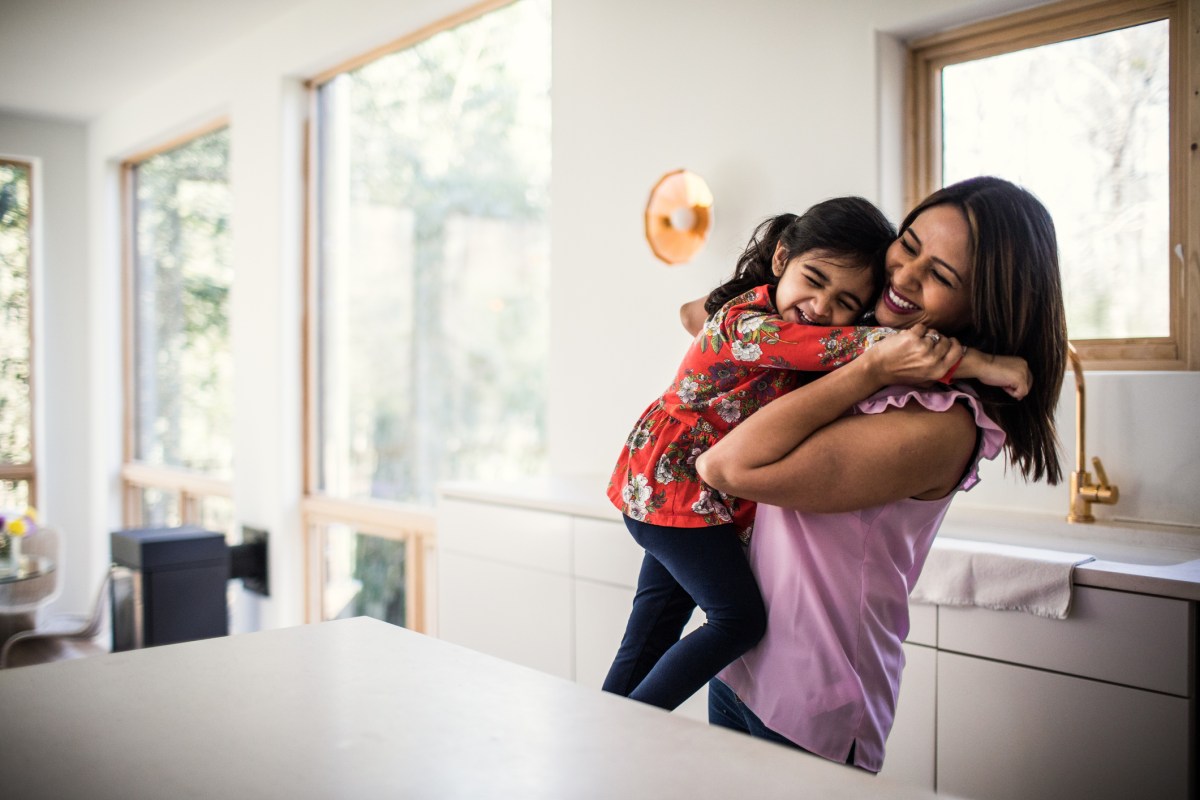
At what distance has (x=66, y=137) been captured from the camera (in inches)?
236

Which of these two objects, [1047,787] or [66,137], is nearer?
[1047,787]

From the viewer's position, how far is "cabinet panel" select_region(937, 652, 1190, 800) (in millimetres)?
1377

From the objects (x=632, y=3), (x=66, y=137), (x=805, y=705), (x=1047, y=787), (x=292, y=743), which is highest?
(x=66, y=137)

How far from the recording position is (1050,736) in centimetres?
149

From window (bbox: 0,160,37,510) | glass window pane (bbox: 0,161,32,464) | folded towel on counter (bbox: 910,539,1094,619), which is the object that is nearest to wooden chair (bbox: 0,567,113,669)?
window (bbox: 0,160,37,510)

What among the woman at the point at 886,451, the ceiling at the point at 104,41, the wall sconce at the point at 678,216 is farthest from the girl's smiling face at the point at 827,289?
the ceiling at the point at 104,41

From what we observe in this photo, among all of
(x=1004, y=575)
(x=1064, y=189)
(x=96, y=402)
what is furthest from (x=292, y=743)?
(x=96, y=402)

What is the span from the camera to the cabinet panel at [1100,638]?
1.37m

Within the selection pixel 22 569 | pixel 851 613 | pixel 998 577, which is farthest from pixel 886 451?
pixel 22 569

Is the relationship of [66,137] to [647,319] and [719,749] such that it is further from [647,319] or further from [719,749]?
[719,749]

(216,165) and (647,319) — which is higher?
(216,165)

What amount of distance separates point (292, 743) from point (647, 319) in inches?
87.7

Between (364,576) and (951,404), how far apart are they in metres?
3.33

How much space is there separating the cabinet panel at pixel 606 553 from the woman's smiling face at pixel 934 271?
1012mm
